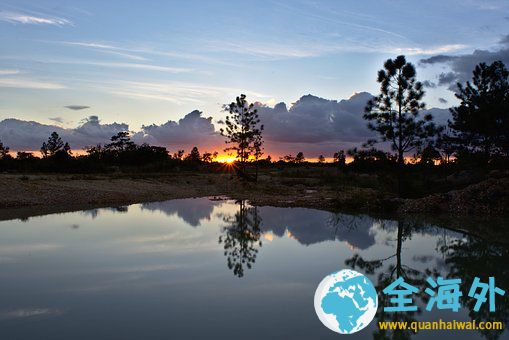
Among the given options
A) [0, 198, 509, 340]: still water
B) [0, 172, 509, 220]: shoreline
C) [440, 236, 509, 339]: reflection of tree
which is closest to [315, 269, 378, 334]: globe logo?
[0, 198, 509, 340]: still water

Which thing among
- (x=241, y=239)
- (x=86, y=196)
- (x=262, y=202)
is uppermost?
(x=86, y=196)

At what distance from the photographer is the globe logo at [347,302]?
6.39 meters

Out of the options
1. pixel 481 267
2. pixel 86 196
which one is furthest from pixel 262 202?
pixel 481 267

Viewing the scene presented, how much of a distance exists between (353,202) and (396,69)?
10.2 meters

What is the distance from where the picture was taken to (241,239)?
47.2 ft

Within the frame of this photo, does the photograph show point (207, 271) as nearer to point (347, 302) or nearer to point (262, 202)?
point (347, 302)

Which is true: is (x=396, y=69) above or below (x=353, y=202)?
above

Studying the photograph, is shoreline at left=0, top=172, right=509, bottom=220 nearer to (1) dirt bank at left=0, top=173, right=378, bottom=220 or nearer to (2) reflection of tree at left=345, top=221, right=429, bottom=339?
(1) dirt bank at left=0, top=173, right=378, bottom=220

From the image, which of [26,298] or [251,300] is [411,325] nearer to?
[251,300]

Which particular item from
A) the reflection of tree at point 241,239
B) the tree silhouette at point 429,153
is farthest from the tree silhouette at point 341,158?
the reflection of tree at point 241,239

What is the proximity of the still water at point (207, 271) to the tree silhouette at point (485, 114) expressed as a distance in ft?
46.9

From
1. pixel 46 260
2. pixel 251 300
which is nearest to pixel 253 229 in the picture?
pixel 46 260

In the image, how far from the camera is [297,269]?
32.6 ft

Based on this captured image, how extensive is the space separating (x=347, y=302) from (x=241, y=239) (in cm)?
768
